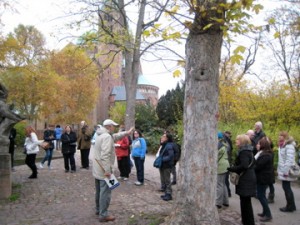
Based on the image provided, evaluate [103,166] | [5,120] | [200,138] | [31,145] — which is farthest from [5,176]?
[200,138]

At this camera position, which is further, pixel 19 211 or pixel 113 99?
pixel 113 99

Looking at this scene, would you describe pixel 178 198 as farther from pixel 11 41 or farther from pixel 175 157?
pixel 11 41

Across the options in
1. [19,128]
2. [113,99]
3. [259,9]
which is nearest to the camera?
[259,9]

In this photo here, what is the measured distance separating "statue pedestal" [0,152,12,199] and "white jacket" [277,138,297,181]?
6775 mm

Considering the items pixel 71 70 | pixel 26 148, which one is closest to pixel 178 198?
pixel 26 148

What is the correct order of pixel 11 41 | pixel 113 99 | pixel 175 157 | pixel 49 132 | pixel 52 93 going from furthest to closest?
pixel 113 99
pixel 52 93
pixel 11 41
pixel 49 132
pixel 175 157

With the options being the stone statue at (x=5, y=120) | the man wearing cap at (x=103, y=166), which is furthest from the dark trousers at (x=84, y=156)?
the man wearing cap at (x=103, y=166)

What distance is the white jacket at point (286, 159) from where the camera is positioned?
709 cm

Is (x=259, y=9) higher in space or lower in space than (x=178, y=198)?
higher

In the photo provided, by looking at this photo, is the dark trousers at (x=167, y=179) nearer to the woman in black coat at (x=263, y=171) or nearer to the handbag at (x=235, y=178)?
the woman in black coat at (x=263, y=171)

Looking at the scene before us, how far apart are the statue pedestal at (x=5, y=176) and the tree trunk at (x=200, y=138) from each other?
194 inches

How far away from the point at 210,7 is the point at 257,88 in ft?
42.9

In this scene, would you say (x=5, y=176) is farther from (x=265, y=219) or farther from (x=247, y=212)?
(x=265, y=219)

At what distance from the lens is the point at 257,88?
17234mm
